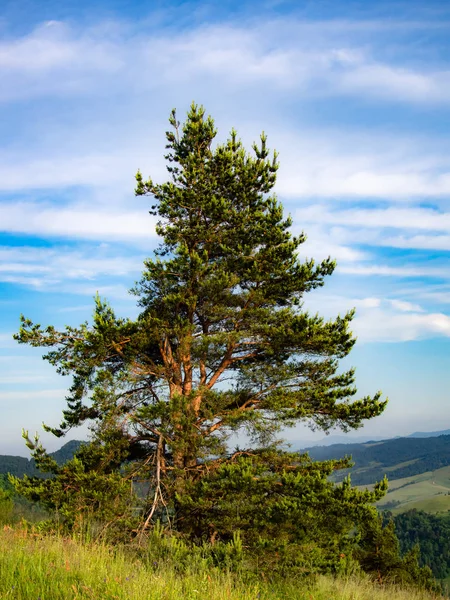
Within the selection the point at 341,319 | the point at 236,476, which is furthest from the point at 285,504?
the point at 341,319

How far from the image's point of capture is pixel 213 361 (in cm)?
1752

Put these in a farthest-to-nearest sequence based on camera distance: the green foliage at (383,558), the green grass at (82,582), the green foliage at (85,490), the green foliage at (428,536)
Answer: the green foliage at (428,536)
the green foliage at (383,558)
the green foliage at (85,490)
the green grass at (82,582)

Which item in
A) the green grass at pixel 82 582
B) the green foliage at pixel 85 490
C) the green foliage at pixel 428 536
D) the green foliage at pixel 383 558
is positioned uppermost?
the green grass at pixel 82 582

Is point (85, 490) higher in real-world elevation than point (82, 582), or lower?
lower

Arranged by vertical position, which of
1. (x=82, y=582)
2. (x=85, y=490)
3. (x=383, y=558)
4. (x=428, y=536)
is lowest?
(x=428, y=536)

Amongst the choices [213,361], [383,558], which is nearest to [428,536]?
[383,558]

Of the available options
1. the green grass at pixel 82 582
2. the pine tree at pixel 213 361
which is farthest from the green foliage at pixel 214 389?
the green grass at pixel 82 582

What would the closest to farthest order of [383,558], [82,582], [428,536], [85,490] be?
[82,582]
[85,490]
[383,558]
[428,536]

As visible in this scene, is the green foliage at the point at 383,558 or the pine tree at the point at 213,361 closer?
the pine tree at the point at 213,361

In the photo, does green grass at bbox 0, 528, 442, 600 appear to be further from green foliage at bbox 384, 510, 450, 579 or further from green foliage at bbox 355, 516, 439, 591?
green foliage at bbox 384, 510, 450, 579

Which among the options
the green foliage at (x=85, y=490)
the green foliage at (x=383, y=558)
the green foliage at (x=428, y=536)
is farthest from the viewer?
the green foliage at (x=428, y=536)

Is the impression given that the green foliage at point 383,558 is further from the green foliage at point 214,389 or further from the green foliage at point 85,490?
the green foliage at point 85,490

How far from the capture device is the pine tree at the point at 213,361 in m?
14.2

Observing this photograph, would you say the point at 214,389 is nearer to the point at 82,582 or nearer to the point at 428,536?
the point at 82,582
